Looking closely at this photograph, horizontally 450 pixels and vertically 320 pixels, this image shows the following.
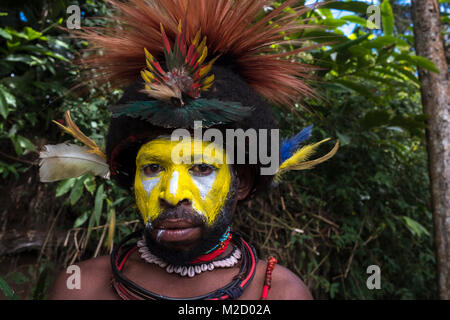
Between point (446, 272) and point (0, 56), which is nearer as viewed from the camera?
point (446, 272)

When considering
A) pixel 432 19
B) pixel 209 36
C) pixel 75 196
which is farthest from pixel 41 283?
pixel 432 19

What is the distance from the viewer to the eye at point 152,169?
49.3 inches

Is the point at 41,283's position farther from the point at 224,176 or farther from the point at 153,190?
the point at 224,176

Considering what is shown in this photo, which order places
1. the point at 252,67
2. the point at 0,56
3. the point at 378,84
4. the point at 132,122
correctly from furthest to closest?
the point at 378,84
the point at 0,56
the point at 252,67
the point at 132,122

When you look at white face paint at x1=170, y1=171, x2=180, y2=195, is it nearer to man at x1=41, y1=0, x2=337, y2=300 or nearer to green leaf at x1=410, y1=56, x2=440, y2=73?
man at x1=41, y1=0, x2=337, y2=300

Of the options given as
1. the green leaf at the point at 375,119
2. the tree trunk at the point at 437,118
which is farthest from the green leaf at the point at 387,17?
the green leaf at the point at 375,119

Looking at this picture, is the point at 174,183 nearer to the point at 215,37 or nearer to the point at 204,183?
the point at 204,183

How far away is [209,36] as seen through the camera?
4.34ft

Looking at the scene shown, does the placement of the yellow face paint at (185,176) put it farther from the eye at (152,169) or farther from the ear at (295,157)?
the ear at (295,157)

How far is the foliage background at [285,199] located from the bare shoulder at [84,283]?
0.82 m

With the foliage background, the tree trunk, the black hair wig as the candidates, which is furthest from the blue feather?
the tree trunk

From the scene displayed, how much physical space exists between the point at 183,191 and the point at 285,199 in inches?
58.4

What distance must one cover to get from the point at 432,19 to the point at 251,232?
68.7 inches
